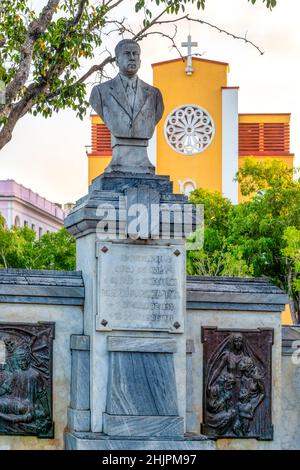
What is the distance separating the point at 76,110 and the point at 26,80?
1.77 metres

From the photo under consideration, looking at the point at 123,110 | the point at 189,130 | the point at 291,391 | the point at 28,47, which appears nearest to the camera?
the point at 123,110

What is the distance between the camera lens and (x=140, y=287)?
12742 millimetres

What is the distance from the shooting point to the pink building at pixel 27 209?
7656cm

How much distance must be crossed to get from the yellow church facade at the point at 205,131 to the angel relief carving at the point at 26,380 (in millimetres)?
54943

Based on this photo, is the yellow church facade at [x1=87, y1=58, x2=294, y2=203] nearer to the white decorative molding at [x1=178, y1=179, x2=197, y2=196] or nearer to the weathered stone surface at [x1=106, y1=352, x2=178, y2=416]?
the white decorative molding at [x1=178, y1=179, x2=197, y2=196]

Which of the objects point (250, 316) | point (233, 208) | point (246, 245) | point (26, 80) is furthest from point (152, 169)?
point (233, 208)

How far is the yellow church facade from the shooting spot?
68250 millimetres

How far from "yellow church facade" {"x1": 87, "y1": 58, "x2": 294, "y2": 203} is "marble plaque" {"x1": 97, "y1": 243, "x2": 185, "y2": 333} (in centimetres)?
5489

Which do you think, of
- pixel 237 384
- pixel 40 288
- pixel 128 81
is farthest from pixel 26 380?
pixel 128 81

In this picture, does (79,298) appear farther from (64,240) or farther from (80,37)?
(64,240)

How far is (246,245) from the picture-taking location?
39.1 metres

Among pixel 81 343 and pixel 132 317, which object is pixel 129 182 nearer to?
pixel 132 317

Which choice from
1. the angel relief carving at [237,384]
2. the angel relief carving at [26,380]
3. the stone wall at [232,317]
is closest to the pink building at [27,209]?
the stone wall at [232,317]

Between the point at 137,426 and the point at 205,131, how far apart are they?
57.7 metres
